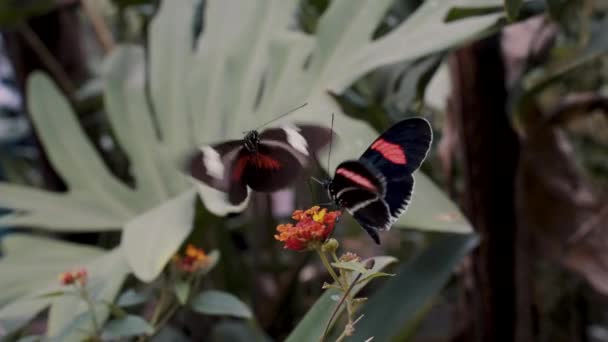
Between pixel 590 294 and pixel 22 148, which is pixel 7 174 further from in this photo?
Answer: pixel 590 294

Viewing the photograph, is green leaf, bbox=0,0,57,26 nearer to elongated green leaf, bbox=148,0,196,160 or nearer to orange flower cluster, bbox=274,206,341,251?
elongated green leaf, bbox=148,0,196,160

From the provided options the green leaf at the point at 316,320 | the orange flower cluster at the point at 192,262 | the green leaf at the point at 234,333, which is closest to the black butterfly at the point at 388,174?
the green leaf at the point at 316,320

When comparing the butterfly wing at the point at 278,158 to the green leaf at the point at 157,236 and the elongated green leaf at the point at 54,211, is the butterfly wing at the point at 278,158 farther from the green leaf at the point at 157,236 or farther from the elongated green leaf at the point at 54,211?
the elongated green leaf at the point at 54,211

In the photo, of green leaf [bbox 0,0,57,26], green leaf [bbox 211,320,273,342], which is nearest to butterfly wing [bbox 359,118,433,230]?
green leaf [bbox 211,320,273,342]

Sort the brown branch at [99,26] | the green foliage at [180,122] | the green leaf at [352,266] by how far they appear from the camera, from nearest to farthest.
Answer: the green leaf at [352,266] < the green foliage at [180,122] < the brown branch at [99,26]

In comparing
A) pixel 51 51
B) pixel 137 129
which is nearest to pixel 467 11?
pixel 137 129

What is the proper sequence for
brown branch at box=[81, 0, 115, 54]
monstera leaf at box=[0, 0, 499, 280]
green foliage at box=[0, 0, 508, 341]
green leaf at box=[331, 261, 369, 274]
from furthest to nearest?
brown branch at box=[81, 0, 115, 54] < monstera leaf at box=[0, 0, 499, 280] < green foliage at box=[0, 0, 508, 341] < green leaf at box=[331, 261, 369, 274]

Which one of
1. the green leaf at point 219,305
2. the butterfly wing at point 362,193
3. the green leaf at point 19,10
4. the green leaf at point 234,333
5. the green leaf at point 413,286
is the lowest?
the green leaf at point 234,333
